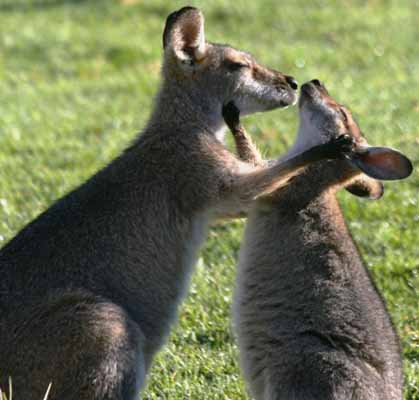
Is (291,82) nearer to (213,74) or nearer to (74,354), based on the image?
(213,74)

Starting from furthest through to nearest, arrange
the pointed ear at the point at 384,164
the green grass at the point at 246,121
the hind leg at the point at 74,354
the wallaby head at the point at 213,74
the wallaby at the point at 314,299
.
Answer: the green grass at the point at 246,121 < the wallaby head at the point at 213,74 < the pointed ear at the point at 384,164 < the wallaby at the point at 314,299 < the hind leg at the point at 74,354

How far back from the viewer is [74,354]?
517 centimetres

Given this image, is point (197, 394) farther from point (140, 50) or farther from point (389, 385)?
point (140, 50)

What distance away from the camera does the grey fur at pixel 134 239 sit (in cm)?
522

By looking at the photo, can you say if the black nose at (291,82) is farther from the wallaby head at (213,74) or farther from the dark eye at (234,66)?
the dark eye at (234,66)

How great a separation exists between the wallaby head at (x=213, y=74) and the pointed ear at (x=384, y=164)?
3.34ft

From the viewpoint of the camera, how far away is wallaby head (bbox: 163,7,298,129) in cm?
652

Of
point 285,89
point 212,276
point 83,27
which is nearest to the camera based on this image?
point 285,89

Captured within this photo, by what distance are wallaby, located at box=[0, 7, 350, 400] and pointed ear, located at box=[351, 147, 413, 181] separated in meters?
0.28

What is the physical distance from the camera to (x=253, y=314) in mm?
5957

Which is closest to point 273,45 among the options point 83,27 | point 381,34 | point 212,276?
point 381,34

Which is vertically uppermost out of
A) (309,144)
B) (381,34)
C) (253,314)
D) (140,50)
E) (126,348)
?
(381,34)

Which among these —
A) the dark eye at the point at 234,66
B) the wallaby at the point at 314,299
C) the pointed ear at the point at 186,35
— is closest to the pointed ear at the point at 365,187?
the wallaby at the point at 314,299

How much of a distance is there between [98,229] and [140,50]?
30.3 feet
